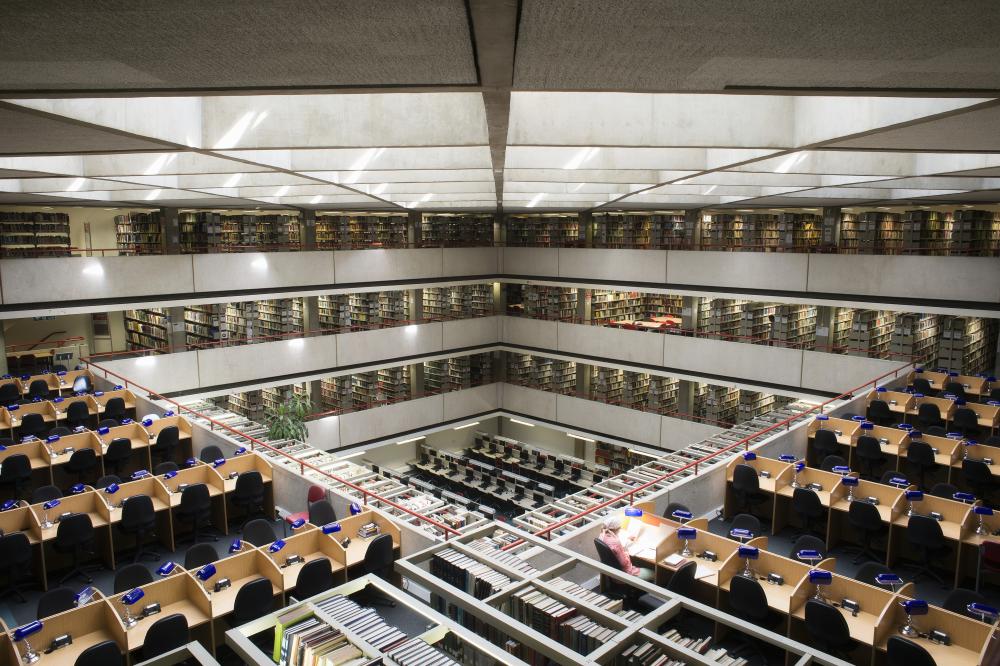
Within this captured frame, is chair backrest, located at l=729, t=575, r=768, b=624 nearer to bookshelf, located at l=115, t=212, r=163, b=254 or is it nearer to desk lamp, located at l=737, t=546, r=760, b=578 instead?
desk lamp, located at l=737, t=546, r=760, b=578

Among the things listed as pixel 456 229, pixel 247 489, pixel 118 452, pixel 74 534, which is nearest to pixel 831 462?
pixel 247 489

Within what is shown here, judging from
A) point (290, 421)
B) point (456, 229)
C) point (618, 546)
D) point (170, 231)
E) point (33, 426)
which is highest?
point (456, 229)

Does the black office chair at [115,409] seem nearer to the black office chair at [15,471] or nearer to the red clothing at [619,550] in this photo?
the black office chair at [15,471]

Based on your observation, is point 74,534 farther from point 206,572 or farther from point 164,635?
point 164,635

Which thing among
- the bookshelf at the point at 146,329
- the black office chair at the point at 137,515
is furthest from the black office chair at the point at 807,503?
the bookshelf at the point at 146,329

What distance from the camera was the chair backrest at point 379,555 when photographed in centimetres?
680

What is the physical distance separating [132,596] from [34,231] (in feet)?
39.0

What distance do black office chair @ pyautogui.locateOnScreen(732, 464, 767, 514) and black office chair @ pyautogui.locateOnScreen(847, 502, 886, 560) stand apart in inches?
41.8

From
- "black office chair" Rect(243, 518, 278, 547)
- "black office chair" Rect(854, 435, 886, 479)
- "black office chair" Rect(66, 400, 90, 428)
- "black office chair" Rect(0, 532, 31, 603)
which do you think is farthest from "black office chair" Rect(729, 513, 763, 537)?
"black office chair" Rect(66, 400, 90, 428)

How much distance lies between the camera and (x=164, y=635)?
17.9ft

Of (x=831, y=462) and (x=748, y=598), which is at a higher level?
(x=831, y=462)

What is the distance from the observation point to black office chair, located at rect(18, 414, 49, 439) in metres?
10.4

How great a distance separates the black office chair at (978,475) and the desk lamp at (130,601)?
9784mm

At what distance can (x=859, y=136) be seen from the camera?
155 inches
